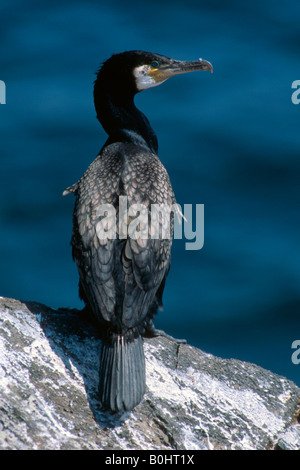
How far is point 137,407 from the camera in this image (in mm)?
4152

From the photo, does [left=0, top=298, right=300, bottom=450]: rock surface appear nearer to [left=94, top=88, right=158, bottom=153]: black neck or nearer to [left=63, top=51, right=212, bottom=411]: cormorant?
[left=63, top=51, right=212, bottom=411]: cormorant

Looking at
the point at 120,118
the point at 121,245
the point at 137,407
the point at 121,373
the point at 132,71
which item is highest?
the point at 132,71

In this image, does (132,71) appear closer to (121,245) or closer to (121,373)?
(121,245)

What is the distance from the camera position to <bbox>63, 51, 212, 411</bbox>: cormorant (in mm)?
4148

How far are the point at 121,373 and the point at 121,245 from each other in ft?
2.55

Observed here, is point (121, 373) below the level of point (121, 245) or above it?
below

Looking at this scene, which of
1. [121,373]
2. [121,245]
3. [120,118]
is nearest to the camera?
[121,373]

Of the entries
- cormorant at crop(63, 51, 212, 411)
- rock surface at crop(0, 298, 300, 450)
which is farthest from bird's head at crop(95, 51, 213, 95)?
rock surface at crop(0, 298, 300, 450)

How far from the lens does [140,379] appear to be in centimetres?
411

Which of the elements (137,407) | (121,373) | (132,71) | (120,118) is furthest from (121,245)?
(132,71)

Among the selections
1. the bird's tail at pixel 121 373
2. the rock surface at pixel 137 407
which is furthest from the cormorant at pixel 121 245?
the rock surface at pixel 137 407

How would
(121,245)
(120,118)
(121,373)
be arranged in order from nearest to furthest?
(121,373) → (121,245) → (120,118)
